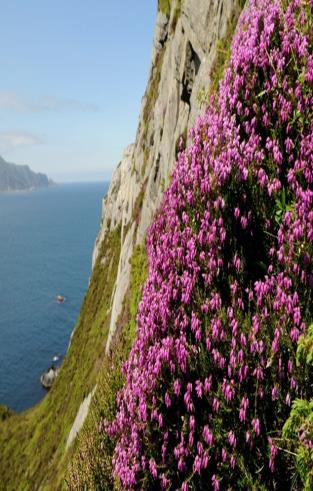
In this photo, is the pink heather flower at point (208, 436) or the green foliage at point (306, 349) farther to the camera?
the pink heather flower at point (208, 436)

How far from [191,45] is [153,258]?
1511 centimetres

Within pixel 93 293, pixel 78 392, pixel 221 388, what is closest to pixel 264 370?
pixel 221 388

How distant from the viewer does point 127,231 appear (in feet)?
116

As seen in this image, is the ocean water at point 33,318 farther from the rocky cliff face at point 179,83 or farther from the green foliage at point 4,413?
the rocky cliff face at point 179,83

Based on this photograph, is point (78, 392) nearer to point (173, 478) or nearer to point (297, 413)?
point (173, 478)

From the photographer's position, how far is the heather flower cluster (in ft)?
21.4

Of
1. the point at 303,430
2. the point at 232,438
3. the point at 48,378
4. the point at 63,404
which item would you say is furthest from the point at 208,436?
the point at 48,378

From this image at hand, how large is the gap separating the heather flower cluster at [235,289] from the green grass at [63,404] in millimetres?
26626

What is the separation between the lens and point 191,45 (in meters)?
20.3

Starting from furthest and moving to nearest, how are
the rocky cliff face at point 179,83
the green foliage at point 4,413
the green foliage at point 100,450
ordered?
1. the green foliage at point 4,413
2. the rocky cliff face at point 179,83
3. the green foliage at point 100,450

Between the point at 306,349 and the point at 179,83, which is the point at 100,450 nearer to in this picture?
the point at 306,349

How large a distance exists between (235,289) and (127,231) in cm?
2831

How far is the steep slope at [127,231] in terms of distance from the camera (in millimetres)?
18688

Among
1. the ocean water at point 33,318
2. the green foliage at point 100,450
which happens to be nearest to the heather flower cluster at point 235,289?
the green foliage at point 100,450
